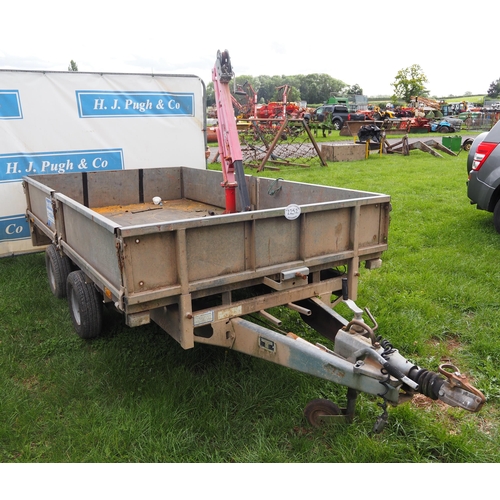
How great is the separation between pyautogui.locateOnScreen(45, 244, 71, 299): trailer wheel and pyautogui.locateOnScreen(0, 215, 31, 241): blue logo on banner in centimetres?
143

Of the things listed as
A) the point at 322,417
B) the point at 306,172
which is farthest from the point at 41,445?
the point at 306,172

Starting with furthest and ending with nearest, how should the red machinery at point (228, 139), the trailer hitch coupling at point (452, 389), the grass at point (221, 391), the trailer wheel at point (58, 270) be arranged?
the trailer wheel at point (58, 270) → the red machinery at point (228, 139) → the grass at point (221, 391) → the trailer hitch coupling at point (452, 389)

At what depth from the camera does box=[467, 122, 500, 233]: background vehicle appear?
22.4ft

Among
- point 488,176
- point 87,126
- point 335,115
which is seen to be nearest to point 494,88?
point 335,115

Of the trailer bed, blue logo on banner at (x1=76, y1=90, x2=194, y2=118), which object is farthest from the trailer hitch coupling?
blue logo on banner at (x1=76, y1=90, x2=194, y2=118)

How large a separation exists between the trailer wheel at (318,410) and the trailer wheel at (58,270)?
10.0ft

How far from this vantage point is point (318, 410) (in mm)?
3066

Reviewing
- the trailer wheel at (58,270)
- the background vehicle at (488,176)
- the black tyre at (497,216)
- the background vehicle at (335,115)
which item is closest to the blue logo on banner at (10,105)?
the trailer wheel at (58,270)

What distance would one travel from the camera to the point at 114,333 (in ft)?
14.6

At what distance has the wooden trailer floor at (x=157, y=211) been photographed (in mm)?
5512

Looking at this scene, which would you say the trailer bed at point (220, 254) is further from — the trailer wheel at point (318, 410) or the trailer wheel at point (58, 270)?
the trailer wheel at point (318, 410)

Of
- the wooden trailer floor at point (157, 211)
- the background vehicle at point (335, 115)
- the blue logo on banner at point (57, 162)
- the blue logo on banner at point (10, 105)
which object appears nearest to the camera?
the wooden trailer floor at point (157, 211)

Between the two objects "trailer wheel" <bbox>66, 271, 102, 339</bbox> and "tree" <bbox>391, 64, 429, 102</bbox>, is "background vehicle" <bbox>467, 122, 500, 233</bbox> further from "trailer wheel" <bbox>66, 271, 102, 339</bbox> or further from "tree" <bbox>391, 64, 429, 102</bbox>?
"tree" <bbox>391, 64, 429, 102</bbox>

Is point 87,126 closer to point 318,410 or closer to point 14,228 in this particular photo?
point 14,228
